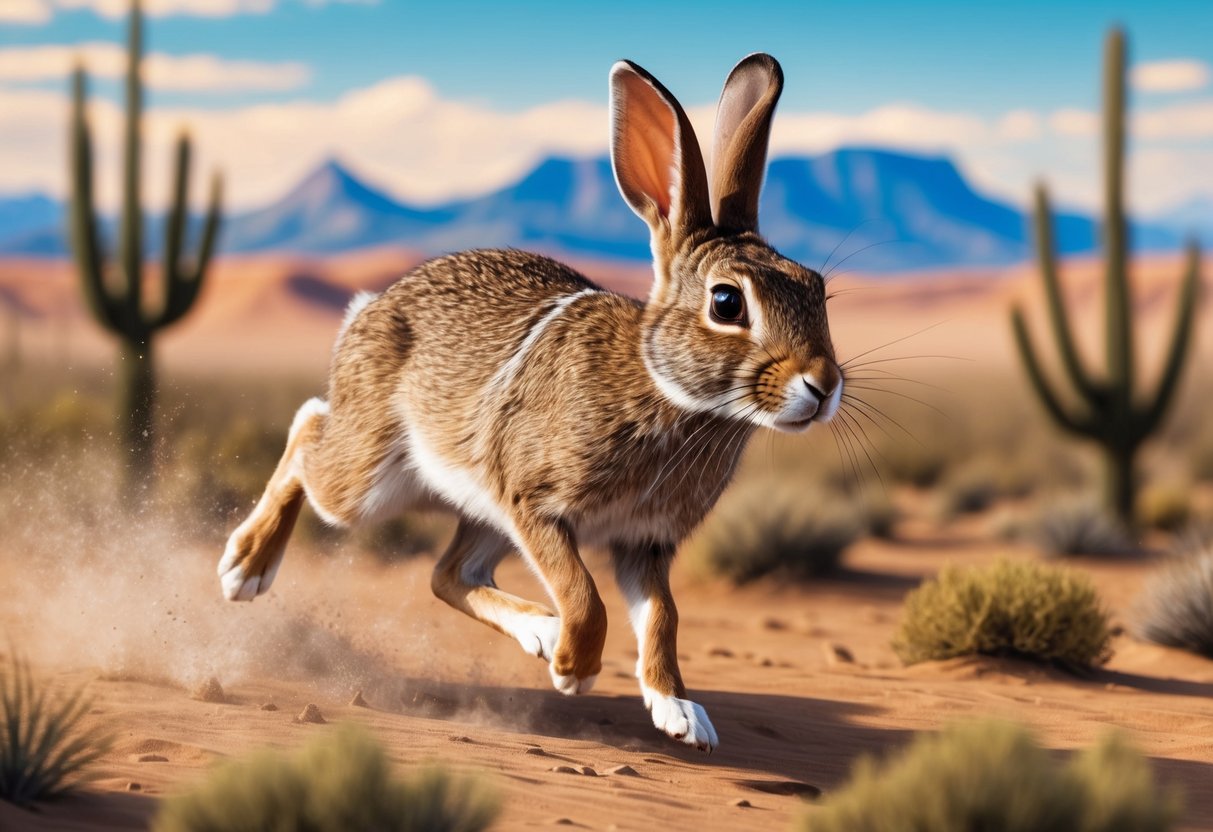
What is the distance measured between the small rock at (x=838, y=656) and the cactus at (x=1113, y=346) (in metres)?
8.30

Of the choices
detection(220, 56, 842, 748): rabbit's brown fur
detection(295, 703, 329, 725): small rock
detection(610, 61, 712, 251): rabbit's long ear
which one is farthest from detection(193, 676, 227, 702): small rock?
detection(610, 61, 712, 251): rabbit's long ear

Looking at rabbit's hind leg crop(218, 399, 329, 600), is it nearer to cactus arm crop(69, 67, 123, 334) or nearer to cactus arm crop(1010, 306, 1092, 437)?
cactus arm crop(69, 67, 123, 334)

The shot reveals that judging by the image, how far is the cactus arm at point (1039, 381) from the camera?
17.8 metres

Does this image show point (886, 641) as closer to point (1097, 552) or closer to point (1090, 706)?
point (1090, 706)

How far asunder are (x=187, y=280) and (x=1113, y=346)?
448 inches

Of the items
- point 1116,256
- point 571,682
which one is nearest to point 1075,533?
point 1116,256

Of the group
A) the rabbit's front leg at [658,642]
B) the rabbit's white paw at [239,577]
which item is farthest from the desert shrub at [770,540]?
the rabbit's front leg at [658,642]

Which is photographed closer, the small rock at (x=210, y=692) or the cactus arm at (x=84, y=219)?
the small rock at (x=210, y=692)

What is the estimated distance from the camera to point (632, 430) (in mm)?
5957

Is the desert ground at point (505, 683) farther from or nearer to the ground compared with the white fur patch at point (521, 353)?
nearer to the ground

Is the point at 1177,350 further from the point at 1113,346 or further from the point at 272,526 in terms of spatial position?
the point at 272,526

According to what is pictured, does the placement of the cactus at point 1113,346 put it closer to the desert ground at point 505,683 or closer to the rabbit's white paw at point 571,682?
the desert ground at point 505,683

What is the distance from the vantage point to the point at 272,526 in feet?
23.9

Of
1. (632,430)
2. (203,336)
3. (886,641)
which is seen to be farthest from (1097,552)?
(203,336)
